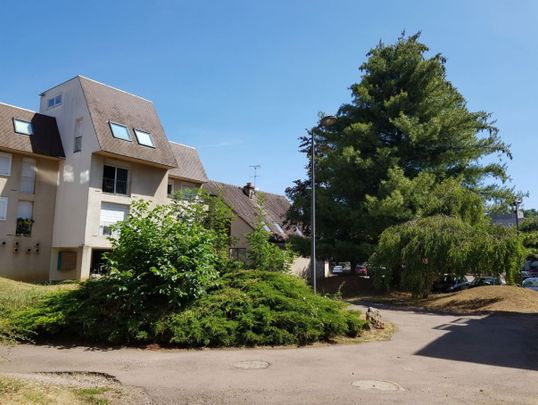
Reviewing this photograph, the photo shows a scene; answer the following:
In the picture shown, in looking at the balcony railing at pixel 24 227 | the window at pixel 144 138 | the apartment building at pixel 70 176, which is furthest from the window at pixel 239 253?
the balcony railing at pixel 24 227

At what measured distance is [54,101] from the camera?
28891mm

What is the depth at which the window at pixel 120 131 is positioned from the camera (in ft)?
86.9

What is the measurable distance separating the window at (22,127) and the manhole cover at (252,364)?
23.3 meters

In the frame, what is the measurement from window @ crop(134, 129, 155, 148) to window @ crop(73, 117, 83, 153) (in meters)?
3.17

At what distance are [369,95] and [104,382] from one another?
24.4 meters

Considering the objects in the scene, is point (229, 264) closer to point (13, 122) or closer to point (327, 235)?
point (327, 235)

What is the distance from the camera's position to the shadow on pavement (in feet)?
29.8

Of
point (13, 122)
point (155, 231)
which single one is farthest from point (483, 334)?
point (13, 122)

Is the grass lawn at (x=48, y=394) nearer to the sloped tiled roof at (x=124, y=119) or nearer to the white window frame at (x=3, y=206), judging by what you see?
the sloped tiled roof at (x=124, y=119)

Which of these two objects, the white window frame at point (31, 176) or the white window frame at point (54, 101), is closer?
the white window frame at point (31, 176)

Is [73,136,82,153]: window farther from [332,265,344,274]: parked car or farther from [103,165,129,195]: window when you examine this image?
[332,265,344,274]: parked car

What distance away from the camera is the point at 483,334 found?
12000 millimetres

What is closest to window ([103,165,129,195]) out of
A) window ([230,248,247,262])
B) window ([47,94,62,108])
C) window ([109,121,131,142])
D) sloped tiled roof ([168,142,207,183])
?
window ([109,121,131,142])

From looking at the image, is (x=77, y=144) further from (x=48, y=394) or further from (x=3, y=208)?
(x=48, y=394)
